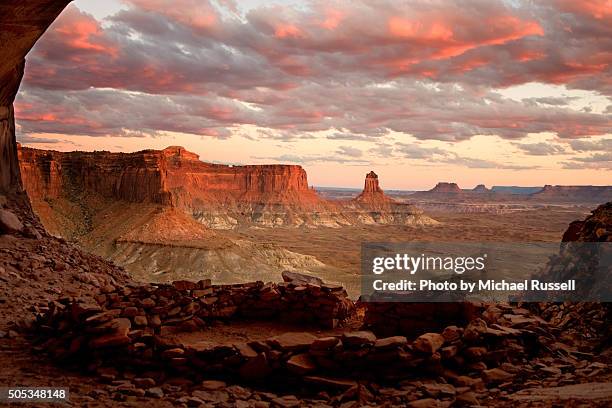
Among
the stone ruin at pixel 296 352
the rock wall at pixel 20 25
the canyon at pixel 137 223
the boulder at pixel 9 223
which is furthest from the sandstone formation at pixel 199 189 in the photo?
the stone ruin at pixel 296 352

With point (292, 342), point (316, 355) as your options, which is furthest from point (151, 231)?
point (316, 355)

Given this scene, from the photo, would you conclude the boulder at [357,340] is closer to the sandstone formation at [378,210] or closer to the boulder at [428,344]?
the boulder at [428,344]

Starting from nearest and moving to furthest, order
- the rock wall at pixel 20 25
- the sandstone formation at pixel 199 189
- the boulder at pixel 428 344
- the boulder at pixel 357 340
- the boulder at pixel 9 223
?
the boulder at pixel 428 344
the boulder at pixel 357 340
the rock wall at pixel 20 25
the boulder at pixel 9 223
the sandstone formation at pixel 199 189

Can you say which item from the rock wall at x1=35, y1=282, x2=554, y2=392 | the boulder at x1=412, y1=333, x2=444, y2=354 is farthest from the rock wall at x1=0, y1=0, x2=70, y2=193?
the boulder at x1=412, y1=333, x2=444, y2=354

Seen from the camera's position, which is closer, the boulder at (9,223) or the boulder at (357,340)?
the boulder at (357,340)

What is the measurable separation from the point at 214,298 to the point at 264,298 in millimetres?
1290

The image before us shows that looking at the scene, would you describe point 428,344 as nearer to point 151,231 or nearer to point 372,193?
point 151,231

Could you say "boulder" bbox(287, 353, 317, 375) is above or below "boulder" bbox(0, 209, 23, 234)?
below

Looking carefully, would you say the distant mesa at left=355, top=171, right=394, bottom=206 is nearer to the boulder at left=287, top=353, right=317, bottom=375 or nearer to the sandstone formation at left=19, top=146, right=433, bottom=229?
the sandstone formation at left=19, top=146, right=433, bottom=229

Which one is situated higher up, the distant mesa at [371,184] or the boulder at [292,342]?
the distant mesa at [371,184]

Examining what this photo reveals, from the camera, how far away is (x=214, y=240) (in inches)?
2581

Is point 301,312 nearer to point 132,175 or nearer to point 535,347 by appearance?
point 535,347

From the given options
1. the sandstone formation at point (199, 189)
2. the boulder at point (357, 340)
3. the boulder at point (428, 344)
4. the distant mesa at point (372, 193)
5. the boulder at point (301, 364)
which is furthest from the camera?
the distant mesa at point (372, 193)

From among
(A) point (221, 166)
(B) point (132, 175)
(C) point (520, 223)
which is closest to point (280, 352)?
(B) point (132, 175)
